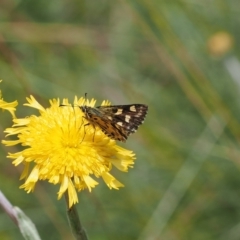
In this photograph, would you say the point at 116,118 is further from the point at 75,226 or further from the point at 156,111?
the point at 156,111

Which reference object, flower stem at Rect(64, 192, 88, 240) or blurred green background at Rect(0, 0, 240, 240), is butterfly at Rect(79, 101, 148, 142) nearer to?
flower stem at Rect(64, 192, 88, 240)

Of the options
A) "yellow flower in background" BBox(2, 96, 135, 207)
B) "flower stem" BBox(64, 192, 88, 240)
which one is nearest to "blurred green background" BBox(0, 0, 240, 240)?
"yellow flower in background" BBox(2, 96, 135, 207)

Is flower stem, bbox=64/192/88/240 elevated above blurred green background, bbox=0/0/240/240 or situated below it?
below

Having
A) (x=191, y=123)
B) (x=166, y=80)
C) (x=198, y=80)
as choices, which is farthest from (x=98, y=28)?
(x=198, y=80)

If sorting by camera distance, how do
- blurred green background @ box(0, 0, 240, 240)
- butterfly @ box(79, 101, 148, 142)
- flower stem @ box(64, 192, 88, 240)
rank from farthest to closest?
blurred green background @ box(0, 0, 240, 240) → butterfly @ box(79, 101, 148, 142) → flower stem @ box(64, 192, 88, 240)

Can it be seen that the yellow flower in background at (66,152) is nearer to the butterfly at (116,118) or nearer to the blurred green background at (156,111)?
the butterfly at (116,118)

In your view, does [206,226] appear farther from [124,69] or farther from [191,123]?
[124,69]
